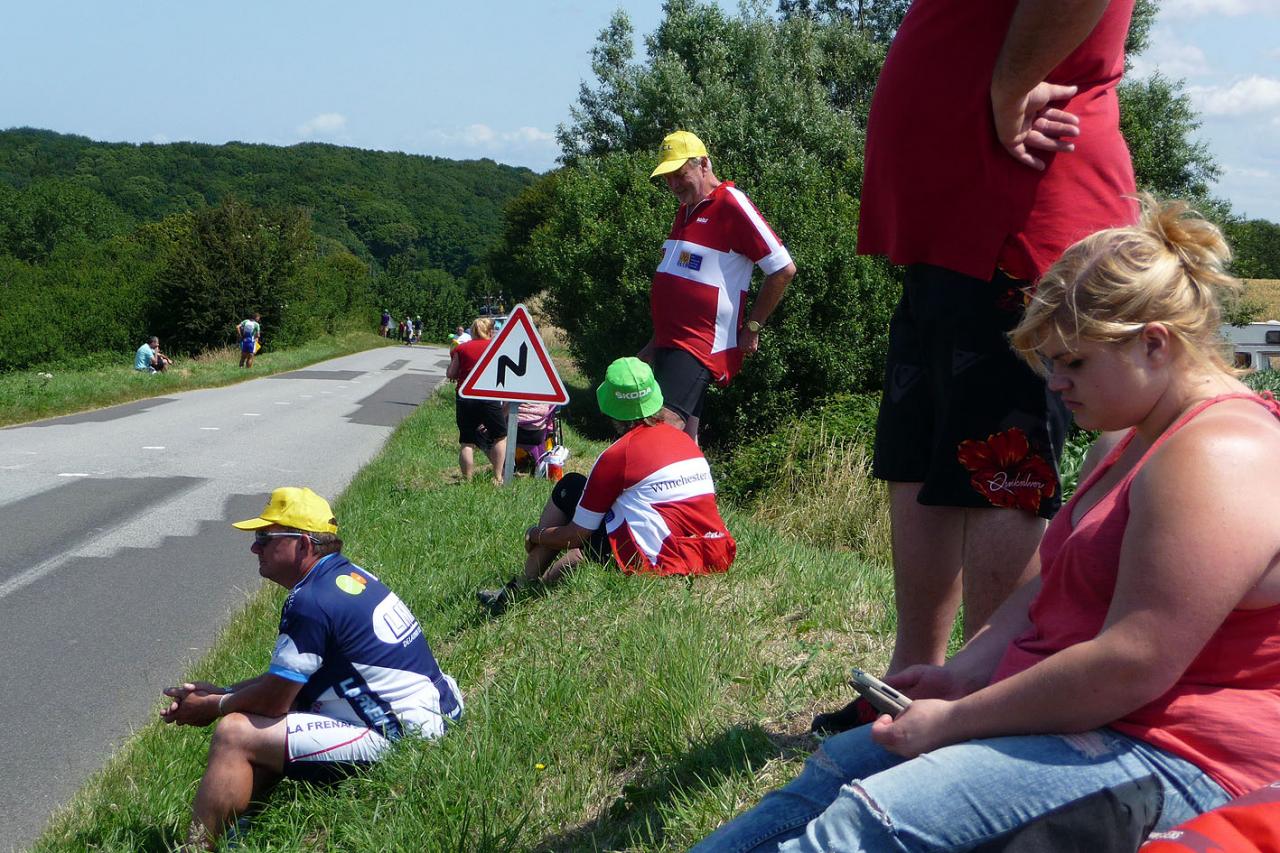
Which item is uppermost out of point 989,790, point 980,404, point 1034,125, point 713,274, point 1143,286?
point 1034,125

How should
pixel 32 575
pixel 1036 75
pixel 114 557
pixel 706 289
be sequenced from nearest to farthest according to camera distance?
pixel 1036 75, pixel 706 289, pixel 32 575, pixel 114 557

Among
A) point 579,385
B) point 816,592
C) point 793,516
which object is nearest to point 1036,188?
point 816,592

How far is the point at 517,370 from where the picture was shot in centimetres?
966

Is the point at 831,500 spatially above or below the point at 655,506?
below

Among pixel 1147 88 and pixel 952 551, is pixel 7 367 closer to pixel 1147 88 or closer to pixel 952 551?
pixel 1147 88

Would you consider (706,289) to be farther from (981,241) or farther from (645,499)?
(981,241)

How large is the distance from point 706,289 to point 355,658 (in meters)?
2.90

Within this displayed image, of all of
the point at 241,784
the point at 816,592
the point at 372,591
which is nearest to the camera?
the point at 241,784

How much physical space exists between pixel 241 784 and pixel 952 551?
8.29 ft

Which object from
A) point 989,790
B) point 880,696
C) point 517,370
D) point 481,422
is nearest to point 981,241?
point 880,696

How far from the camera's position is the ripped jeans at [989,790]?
6.74 ft

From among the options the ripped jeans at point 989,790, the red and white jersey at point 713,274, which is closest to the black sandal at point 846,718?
the ripped jeans at point 989,790

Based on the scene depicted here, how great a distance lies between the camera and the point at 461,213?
157500 millimetres

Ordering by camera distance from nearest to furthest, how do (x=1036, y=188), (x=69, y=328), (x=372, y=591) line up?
(x=1036, y=188)
(x=372, y=591)
(x=69, y=328)
